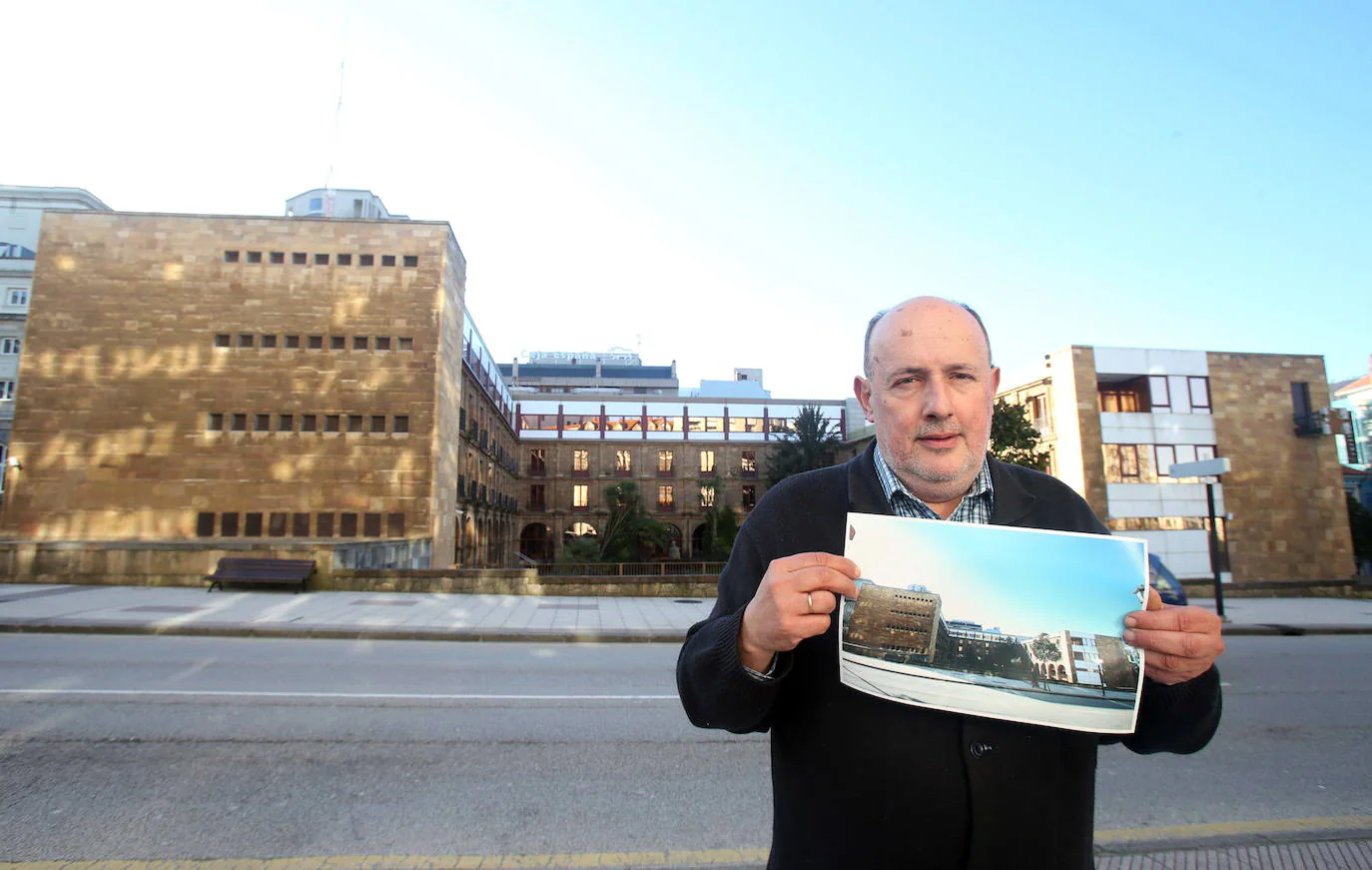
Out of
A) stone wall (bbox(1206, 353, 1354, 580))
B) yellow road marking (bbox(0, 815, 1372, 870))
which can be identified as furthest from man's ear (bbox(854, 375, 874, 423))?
stone wall (bbox(1206, 353, 1354, 580))

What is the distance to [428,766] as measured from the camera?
16.4 feet

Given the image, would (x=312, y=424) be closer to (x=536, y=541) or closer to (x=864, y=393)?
(x=864, y=393)

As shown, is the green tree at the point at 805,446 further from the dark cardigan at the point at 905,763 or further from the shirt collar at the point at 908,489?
the dark cardigan at the point at 905,763

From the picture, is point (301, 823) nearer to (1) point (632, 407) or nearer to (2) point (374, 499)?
Answer: (2) point (374, 499)

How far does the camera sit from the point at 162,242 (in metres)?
28.0

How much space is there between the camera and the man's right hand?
1.41m

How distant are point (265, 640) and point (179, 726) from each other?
5.66 meters

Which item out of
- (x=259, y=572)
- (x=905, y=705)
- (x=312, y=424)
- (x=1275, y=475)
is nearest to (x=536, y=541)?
(x=312, y=424)

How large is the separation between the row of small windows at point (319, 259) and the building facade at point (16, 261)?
18.6 m

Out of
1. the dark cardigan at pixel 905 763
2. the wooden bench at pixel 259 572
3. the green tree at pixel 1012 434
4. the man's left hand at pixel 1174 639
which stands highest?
the green tree at pixel 1012 434

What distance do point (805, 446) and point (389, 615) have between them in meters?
43.5

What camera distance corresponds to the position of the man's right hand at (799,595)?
1411 mm

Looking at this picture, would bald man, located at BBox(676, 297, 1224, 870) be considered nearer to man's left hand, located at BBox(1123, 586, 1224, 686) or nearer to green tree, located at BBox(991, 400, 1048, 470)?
man's left hand, located at BBox(1123, 586, 1224, 686)

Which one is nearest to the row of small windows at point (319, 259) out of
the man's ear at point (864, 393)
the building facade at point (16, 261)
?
the building facade at point (16, 261)
